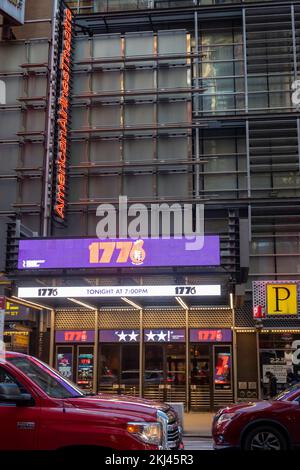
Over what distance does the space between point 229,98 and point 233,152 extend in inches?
97.5

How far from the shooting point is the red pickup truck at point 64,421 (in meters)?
6.02

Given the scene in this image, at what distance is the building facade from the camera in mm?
23656

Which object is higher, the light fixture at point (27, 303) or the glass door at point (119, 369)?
the light fixture at point (27, 303)

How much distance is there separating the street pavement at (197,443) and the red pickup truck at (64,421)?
7.10m

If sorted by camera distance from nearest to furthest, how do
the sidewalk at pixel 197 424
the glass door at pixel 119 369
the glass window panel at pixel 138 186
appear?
the sidewalk at pixel 197 424
the glass door at pixel 119 369
the glass window panel at pixel 138 186

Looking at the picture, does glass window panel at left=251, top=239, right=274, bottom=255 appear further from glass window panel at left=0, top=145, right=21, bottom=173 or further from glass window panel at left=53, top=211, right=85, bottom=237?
glass window panel at left=0, top=145, right=21, bottom=173

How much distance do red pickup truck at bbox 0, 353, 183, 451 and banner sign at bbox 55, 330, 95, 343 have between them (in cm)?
1801

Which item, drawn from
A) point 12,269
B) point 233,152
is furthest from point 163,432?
point 233,152

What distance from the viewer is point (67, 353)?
968 inches

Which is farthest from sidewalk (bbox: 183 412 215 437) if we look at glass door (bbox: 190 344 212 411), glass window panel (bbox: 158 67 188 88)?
glass window panel (bbox: 158 67 188 88)

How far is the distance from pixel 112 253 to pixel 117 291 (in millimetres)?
1249

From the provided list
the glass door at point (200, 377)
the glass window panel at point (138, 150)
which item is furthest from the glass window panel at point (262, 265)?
the glass window panel at point (138, 150)

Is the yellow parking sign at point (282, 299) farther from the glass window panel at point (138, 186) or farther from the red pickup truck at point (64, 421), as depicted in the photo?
the red pickup truck at point (64, 421)
